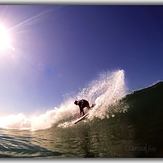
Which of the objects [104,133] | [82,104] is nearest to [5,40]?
[82,104]

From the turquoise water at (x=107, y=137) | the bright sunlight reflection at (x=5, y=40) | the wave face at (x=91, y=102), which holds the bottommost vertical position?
the turquoise water at (x=107, y=137)

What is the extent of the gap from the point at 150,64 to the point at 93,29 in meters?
0.40

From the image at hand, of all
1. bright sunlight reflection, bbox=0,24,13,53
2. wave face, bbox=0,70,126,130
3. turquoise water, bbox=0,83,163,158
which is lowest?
turquoise water, bbox=0,83,163,158

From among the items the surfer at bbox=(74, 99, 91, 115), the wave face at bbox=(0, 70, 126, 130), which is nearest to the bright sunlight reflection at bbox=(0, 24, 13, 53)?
the wave face at bbox=(0, 70, 126, 130)

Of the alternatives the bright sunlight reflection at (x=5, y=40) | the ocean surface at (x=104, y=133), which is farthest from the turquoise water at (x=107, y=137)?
the bright sunlight reflection at (x=5, y=40)

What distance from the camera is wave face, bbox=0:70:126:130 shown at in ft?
7.11

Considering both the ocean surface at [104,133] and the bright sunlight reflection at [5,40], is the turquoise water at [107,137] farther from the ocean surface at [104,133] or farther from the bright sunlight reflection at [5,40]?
the bright sunlight reflection at [5,40]

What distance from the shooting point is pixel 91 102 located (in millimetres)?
2205

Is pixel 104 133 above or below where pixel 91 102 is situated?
below

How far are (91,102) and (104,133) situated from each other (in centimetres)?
20

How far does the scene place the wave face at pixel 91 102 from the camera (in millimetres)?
2166

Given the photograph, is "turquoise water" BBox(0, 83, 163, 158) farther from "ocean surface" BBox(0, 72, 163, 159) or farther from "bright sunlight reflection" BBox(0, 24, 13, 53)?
"bright sunlight reflection" BBox(0, 24, 13, 53)

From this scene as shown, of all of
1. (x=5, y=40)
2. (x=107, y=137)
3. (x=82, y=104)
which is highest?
(x=5, y=40)

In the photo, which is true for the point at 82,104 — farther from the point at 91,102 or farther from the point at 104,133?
the point at 104,133
